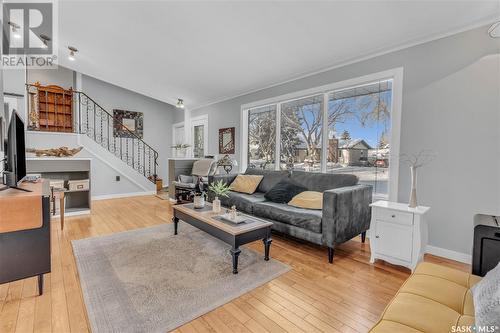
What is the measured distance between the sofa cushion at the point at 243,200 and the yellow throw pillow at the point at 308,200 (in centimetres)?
58

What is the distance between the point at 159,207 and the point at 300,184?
3154 millimetres

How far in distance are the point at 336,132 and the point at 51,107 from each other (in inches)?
295

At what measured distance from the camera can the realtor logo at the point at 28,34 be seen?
151 inches

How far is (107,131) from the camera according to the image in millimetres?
7066

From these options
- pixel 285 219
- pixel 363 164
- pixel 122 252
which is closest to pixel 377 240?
pixel 285 219

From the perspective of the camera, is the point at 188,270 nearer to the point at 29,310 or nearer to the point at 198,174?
the point at 29,310

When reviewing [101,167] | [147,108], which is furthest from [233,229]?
[147,108]

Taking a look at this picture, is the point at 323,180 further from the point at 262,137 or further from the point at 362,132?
the point at 262,137

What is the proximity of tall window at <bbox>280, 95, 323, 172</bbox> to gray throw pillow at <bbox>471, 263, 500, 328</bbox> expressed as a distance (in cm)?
297

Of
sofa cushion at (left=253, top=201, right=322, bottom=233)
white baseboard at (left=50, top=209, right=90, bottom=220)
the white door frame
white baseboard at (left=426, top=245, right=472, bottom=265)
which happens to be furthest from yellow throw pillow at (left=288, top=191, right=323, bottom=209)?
the white door frame

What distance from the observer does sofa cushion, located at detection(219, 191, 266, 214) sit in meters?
3.60

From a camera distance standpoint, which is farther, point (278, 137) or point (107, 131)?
point (107, 131)

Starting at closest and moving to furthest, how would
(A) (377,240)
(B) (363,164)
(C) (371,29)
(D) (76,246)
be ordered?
(A) (377,240)
(C) (371,29)
(D) (76,246)
(B) (363,164)

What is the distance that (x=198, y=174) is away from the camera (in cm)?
572
